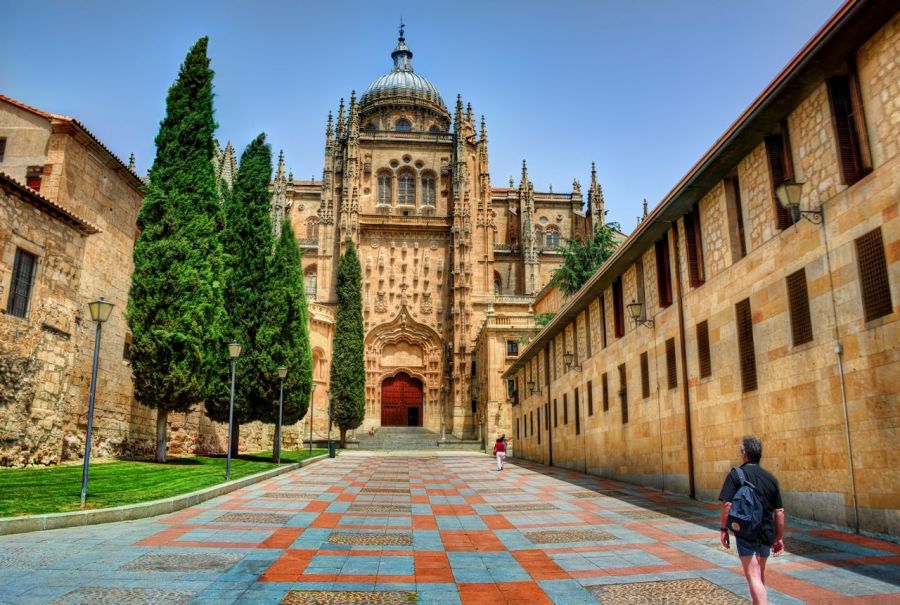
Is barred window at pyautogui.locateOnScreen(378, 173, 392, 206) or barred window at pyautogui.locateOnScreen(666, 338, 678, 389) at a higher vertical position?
barred window at pyautogui.locateOnScreen(378, 173, 392, 206)

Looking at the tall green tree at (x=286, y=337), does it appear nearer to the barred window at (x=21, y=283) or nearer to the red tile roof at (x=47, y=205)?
the red tile roof at (x=47, y=205)

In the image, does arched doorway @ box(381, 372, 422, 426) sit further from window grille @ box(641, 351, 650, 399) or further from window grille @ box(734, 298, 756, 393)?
window grille @ box(734, 298, 756, 393)

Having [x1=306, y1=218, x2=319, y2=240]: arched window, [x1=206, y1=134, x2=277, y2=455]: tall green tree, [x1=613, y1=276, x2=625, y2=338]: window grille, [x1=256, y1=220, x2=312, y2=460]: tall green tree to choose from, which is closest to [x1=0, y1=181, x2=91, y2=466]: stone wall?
[x1=206, y1=134, x2=277, y2=455]: tall green tree

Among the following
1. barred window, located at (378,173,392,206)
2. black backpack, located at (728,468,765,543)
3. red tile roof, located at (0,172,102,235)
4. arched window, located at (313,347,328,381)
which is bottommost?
black backpack, located at (728,468,765,543)

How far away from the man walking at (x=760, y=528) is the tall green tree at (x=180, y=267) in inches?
662

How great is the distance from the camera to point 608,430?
64.0 ft

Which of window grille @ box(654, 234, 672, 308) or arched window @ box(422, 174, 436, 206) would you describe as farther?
arched window @ box(422, 174, 436, 206)

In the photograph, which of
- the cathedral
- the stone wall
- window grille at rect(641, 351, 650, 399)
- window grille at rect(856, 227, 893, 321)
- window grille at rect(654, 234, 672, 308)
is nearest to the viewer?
window grille at rect(856, 227, 893, 321)

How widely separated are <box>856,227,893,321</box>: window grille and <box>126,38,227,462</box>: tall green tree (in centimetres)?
1656

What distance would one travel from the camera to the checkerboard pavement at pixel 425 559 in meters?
5.75

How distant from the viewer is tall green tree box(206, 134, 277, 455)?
943 inches

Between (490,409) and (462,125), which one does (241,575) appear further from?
(462,125)

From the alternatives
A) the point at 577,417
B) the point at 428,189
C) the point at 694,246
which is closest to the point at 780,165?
the point at 694,246

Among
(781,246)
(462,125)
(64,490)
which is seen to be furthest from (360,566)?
(462,125)
